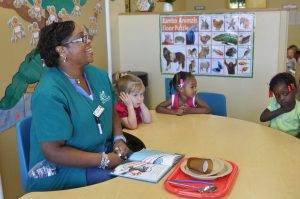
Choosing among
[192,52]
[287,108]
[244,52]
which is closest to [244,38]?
[244,52]

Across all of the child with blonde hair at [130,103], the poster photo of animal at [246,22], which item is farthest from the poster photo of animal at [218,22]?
the child with blonde hair at [130,103]

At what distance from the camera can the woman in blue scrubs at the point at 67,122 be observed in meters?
1.56

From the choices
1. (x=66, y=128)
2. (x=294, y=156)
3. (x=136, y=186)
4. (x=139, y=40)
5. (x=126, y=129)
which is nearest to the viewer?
(x=136, y=186)

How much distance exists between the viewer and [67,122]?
1.57 meters

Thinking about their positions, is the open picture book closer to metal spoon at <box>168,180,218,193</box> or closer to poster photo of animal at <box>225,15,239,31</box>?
metal spoon at <box>168,180,218,193</box>

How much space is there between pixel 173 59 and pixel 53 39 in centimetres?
197

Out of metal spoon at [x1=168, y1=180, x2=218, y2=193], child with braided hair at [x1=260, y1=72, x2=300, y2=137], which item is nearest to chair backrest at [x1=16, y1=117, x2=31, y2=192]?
metal spoon at [x1=168, y1=180, x2=218, y2=193]

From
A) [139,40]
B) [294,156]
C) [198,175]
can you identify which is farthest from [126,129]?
[139,40]

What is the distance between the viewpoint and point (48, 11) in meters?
2.57

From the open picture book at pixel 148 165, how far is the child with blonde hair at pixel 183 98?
31.8 inches

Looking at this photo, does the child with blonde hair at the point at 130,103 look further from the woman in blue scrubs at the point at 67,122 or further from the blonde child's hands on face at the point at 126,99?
the woman in blue scrubs at the point at 67,122

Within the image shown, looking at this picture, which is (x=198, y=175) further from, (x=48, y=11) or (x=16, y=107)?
(x=48, y=11)

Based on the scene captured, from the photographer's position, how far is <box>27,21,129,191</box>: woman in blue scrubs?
61.4 inches

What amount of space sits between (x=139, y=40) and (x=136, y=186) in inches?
96.6
